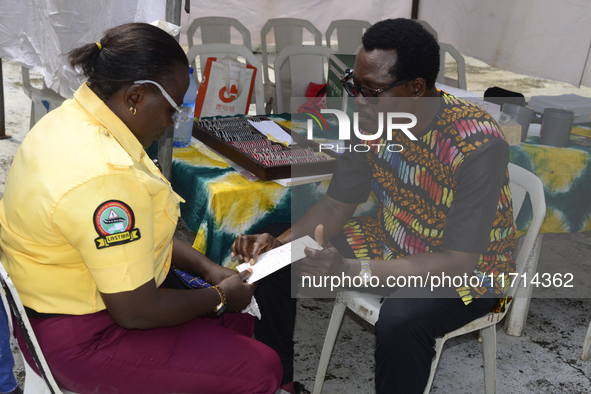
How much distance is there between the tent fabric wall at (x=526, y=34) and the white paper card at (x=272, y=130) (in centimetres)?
277

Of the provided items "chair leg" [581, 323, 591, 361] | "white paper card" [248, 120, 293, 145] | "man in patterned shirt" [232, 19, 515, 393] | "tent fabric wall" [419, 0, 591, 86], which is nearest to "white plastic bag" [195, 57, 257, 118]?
"white paper card" [248, 120, 293, 145]

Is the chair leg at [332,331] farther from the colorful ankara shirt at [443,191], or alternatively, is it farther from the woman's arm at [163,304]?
the woman's arm at [163,304]

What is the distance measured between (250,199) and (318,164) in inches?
12.3

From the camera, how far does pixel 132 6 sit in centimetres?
205

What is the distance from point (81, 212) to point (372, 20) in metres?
6.87

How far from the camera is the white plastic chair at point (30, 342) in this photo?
112cm

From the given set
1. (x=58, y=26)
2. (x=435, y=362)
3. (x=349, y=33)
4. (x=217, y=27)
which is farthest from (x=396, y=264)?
(x=349, y=33)

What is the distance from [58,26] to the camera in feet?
8.14

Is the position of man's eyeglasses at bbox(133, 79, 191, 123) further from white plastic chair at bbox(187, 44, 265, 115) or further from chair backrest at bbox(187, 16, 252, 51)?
chair backrest at bbox(187, 16, 252, 51)

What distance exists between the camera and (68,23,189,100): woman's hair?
1.23m

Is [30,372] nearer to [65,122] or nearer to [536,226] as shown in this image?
[65,122]

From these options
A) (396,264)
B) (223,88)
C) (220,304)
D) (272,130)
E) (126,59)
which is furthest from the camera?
(223,88)

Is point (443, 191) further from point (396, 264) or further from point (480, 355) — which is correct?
point (480, 355)

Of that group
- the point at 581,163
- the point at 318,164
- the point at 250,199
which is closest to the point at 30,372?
the point at 250,199
